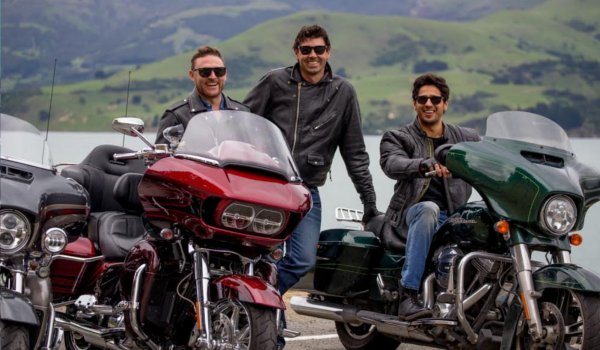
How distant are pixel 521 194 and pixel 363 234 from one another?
1802 mm

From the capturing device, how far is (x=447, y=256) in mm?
7590

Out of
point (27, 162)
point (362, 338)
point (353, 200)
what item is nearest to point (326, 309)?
point (362, 338)

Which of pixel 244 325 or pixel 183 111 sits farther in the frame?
pixel 183 111

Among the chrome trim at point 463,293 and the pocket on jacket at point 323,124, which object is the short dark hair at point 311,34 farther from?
the chrome trim at point 463,293

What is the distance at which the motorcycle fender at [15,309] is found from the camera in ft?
19.6

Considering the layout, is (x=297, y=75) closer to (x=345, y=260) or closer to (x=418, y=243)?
(x=345, y=260)

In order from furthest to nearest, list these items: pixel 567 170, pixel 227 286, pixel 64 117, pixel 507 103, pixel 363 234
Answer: pixel 507 103 < pixel 64 117 < pixel 363 234 < pixel 567 170 < pixel 227 286

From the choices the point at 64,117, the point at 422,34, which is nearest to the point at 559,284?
the point at 64,117

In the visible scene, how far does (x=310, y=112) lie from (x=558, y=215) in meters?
2.04

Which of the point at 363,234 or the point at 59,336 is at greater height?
the point at 363,234

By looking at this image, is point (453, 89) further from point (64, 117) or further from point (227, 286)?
point (227, 286)

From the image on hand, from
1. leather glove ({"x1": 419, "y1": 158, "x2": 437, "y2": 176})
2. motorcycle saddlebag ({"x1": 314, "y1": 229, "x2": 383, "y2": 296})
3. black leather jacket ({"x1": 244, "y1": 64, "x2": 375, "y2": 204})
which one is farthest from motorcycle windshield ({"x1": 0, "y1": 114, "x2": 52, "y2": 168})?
motorcycle saddlebag ({"x1": 314, "y1": 229, "x2": 383, "y2": 296})

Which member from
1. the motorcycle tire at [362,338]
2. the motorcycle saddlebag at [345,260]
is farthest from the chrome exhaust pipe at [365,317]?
the motorcycle tire at [362,338]

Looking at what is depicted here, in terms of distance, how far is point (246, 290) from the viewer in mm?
6211
